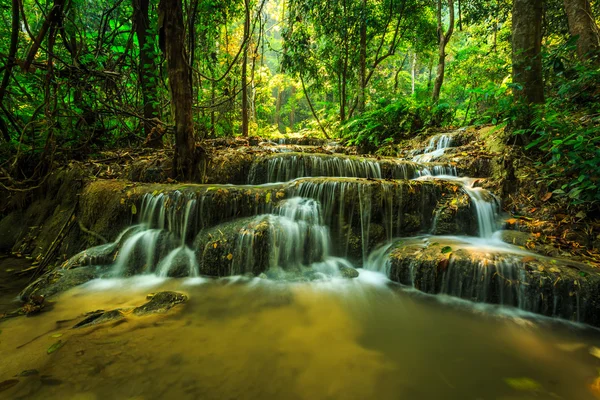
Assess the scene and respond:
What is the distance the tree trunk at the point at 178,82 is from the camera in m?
4.45

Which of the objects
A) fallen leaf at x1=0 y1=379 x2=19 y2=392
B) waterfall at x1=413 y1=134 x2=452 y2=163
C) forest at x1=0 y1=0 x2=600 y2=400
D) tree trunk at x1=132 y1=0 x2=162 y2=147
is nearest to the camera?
fallen leaf at x1=0 y1=379 x2=19 y2=392

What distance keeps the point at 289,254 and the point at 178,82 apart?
3.57 m

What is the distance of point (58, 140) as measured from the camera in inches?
225

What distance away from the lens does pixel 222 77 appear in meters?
3.86

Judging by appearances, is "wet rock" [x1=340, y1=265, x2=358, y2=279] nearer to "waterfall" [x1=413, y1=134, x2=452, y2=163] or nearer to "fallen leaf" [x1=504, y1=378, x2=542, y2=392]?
"fallen leaf" [x1=504, y1=378, x2=542, y2=392]

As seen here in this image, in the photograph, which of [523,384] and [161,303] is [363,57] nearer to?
[161,303]

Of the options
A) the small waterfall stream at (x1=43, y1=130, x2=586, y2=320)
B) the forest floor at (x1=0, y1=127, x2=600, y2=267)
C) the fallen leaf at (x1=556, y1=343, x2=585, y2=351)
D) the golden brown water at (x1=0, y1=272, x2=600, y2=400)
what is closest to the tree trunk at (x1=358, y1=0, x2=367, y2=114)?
the forest floor at (x1=0, y1=127, x2=600, y2=267)

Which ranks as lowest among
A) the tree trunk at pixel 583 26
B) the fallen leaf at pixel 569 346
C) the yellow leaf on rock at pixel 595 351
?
the yellow leaf on rock at pixel 595 351

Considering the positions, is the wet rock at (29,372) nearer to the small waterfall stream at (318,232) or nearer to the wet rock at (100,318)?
the wet rock at (100,318)

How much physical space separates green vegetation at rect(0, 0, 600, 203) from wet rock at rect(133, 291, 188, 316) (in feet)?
9.61

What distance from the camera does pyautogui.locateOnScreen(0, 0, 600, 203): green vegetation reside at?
4.05 meters

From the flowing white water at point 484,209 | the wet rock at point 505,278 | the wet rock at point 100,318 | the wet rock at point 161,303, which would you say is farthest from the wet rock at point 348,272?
the wet rock at point 100,318

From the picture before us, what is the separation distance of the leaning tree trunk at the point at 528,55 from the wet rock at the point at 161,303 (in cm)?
638

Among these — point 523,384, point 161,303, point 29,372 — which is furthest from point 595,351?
point 29,372
